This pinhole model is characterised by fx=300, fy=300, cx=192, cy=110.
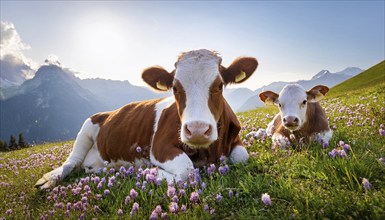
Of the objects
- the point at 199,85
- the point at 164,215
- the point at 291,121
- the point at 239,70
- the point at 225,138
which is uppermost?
the point at 239,70

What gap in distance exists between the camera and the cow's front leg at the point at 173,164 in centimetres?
500

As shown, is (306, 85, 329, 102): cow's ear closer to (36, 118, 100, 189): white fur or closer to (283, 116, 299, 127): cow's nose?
(283, 116, 299, 127): cow's nose

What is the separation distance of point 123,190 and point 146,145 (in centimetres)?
234

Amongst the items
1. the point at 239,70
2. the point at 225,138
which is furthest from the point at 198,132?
the point at 239,70

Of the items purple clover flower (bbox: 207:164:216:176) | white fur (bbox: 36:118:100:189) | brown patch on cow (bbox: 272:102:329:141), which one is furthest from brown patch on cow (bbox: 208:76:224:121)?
white fur (bbox: 36:118:100:189)

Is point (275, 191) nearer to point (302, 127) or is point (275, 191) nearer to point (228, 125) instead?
point (228, 125)

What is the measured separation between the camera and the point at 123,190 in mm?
4793

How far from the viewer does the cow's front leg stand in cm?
500

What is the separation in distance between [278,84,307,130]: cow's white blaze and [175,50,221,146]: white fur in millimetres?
2888

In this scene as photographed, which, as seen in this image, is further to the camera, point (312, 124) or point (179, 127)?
point (312, 124)

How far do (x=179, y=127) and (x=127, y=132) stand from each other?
2.38 metres

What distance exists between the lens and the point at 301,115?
7.88m

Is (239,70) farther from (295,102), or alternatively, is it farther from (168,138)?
(295,102)

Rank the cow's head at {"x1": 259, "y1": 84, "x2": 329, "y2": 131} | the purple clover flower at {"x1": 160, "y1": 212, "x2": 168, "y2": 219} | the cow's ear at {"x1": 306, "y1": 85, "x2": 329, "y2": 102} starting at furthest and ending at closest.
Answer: the cow's ear at {"x1": 306, "y1": 85, "x2": 329, "y2": 102} < the cow's head at {"x1": 259, "y1": 84, "x2": 329, "y2": 131} < the purple clover flower at {"x1": 160, "y1": 212, "x2": 168, "y2": 219}
